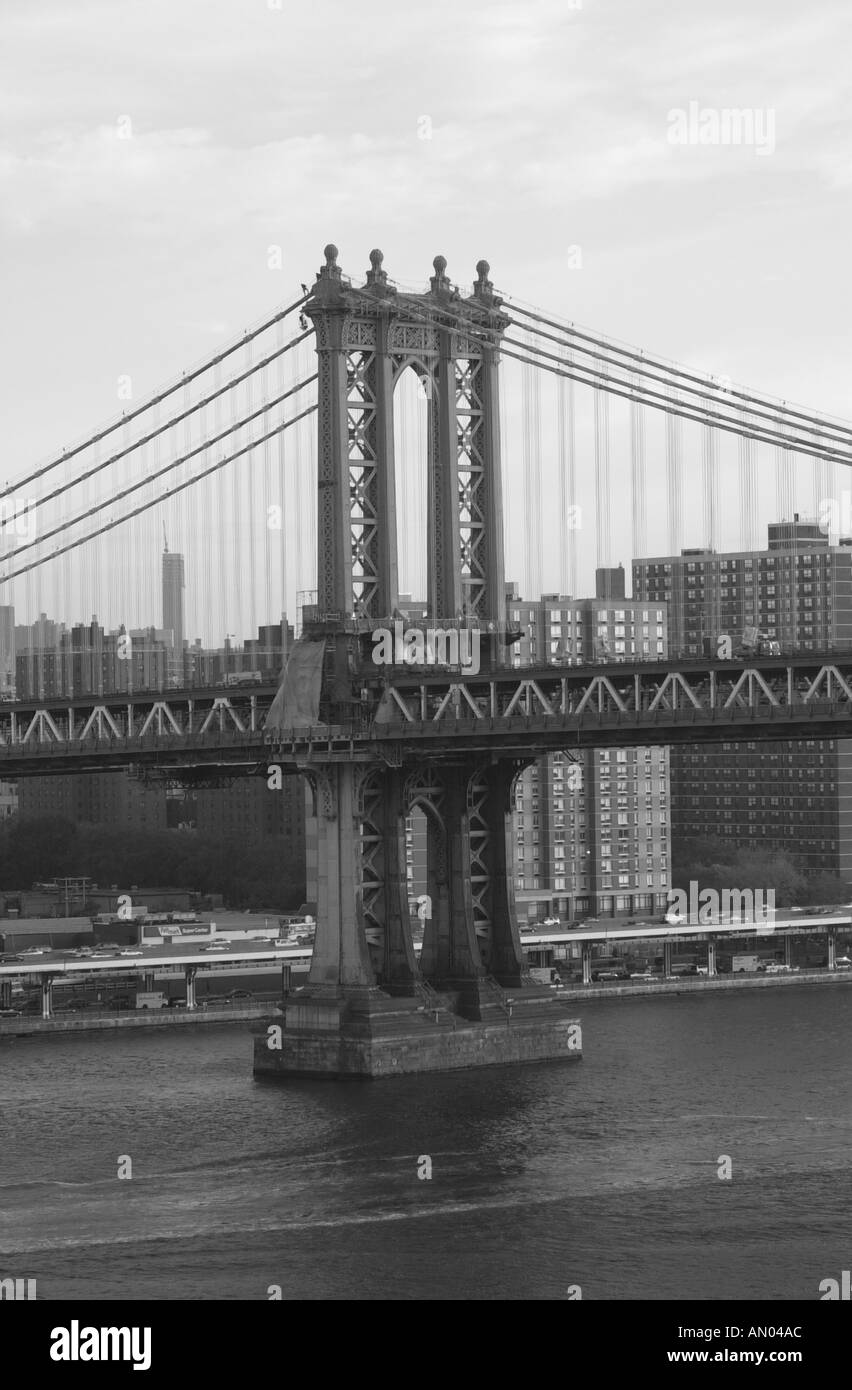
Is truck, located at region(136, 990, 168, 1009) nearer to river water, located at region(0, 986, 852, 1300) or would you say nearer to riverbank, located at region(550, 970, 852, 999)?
river water, located at region(0, 986, 852, 1300)

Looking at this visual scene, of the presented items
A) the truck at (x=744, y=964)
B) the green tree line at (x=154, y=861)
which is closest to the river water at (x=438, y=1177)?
the truck at (x=744, y=964)

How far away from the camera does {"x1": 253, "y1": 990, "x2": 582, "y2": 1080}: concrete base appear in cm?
6116

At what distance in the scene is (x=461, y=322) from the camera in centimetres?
6425

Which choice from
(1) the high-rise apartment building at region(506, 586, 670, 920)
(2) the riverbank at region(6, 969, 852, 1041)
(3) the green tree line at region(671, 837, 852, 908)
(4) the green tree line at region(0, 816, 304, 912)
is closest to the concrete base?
(2) the riverbank at region(6, 969, 852, 1041)

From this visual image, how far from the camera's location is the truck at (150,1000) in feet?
256

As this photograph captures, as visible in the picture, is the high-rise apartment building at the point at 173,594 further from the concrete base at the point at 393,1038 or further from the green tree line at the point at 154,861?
the concrete base at the point at 393,1038

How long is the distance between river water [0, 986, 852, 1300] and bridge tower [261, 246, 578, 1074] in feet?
7.71

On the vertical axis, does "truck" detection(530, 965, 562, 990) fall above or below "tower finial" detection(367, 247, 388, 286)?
below

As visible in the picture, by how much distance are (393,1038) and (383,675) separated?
804cm

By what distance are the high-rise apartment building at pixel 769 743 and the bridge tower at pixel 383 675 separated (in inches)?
2193

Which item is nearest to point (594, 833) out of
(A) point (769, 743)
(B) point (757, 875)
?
(B) point (757, 875)

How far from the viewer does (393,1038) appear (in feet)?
201
